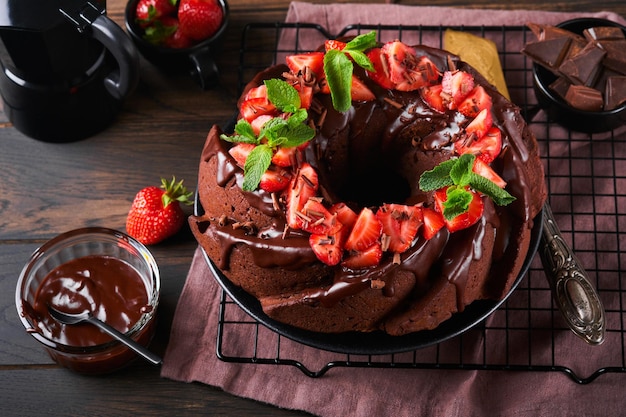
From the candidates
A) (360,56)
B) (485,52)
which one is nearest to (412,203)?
(360,56)

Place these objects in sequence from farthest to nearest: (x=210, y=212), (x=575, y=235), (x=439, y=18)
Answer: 1. (x=439, y=18)
2. (x=575, y=235)
3. (x=210, y=212)

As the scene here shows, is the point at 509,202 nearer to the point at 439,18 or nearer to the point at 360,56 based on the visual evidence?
the point at 360,56

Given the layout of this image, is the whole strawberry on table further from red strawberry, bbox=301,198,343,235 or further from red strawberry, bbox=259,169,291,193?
red strawberry, bbox=301,198,343,235

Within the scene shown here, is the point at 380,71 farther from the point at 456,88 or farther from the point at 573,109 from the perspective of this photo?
the point at 573,109

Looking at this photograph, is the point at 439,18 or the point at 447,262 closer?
the point at 447,262

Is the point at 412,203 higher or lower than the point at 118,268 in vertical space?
higher

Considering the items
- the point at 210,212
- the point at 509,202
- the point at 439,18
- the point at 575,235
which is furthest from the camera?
the point at 439,18
